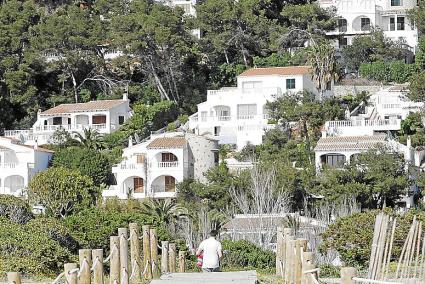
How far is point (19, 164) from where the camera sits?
7181 centimetres

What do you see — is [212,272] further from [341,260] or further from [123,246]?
[341,260]

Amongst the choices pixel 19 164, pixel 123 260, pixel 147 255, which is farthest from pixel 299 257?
pixel 19 164

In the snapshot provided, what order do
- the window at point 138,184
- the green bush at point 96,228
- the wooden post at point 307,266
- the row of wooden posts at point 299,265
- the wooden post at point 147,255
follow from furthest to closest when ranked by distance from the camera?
the window at point 138,184, the green bush at point 96,228, the wooden post at point 147,255, the wooden post at point 307,266, the row of wooden posts at point 299,265

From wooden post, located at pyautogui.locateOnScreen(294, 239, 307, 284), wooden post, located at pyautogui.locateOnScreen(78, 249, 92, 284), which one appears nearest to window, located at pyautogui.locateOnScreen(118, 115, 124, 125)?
wooden post, located at pyautogui.locateOnScreen(294, 239, 307, 284)

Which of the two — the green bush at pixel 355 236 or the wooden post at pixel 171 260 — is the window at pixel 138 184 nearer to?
the green bush at pixel 355 236

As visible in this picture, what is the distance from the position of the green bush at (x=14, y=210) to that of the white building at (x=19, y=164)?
14.7m

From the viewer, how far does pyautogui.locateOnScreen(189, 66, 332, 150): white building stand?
74250mm

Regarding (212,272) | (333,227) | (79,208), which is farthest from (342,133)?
(212,272)

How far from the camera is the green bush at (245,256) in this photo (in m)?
43.5

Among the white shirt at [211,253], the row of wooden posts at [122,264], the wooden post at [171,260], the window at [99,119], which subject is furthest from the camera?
the window at [99,119]

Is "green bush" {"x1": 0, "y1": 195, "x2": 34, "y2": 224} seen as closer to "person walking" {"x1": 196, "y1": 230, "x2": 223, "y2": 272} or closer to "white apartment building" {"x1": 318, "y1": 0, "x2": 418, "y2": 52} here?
"person walking" {"x1": 196, "y1": 230, "x2": 223, "y2": 272}

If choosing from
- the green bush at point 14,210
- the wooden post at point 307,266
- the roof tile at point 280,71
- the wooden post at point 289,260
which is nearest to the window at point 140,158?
the roof tile at point 280,71

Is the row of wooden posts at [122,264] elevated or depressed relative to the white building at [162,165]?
depressed

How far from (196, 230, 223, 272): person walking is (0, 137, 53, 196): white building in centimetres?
4363
